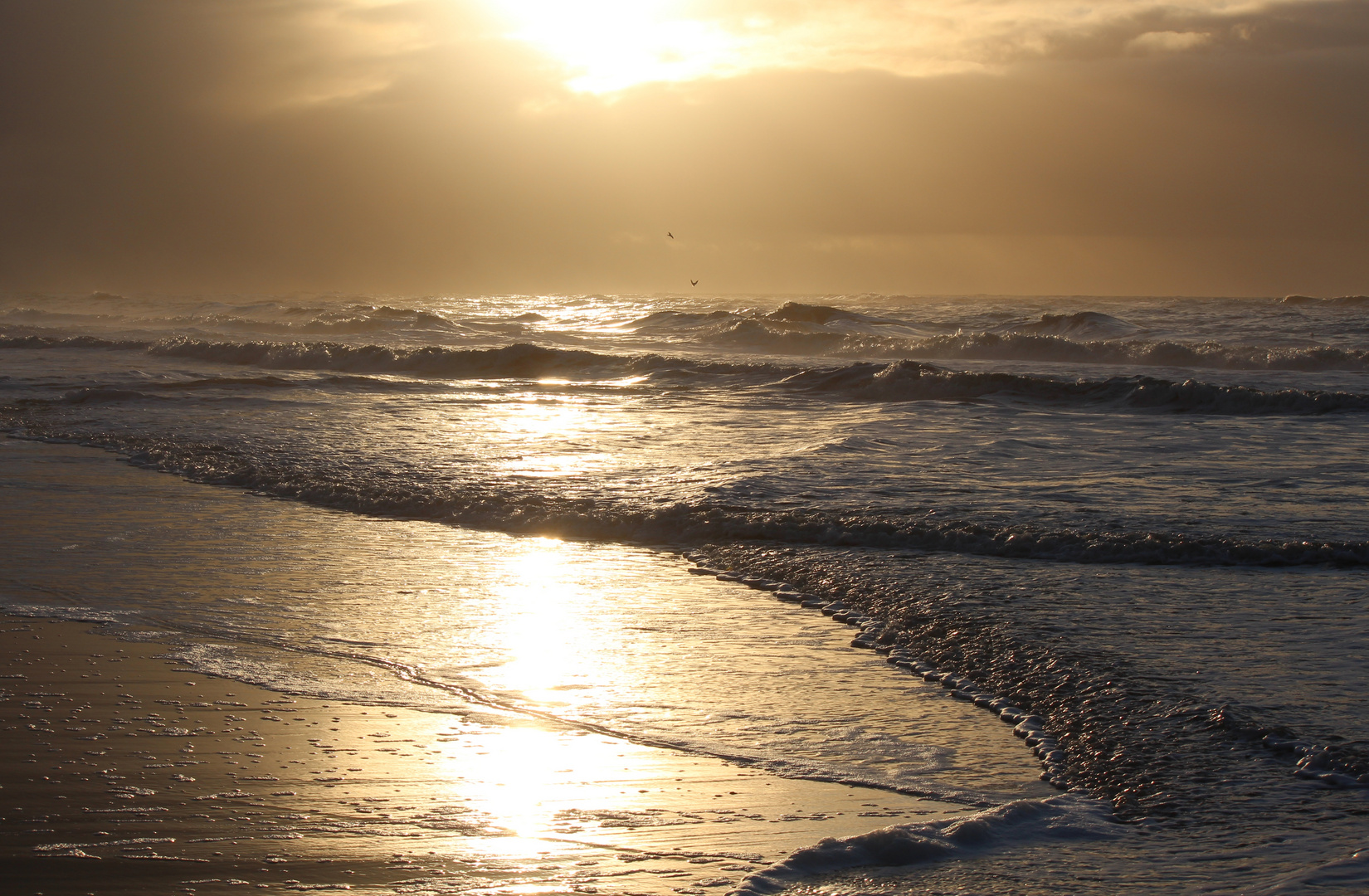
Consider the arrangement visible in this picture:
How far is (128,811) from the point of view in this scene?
3.03 meters

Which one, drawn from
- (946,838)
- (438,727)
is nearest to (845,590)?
(438,727)

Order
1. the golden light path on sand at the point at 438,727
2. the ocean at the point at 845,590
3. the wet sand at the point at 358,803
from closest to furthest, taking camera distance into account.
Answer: the wet sand at the point at 358,803, the golden light path on sand at the point at 438,727, the ocean at the point at 845,590

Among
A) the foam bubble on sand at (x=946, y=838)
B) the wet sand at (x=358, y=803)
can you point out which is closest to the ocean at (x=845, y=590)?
the foam bubble on sand at (x=946, y=838)

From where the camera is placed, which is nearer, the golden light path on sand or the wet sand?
the wet sand

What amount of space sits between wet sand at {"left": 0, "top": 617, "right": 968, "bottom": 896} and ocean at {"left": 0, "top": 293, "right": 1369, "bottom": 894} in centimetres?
16

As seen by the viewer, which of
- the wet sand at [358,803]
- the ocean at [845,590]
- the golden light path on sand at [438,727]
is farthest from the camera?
the ocean at [845,590]

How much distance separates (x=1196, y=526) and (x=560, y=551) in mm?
3952

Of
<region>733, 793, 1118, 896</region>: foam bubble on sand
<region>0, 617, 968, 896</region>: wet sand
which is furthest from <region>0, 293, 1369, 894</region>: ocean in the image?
<region>0, 617, 968, 896</region>: wet sand

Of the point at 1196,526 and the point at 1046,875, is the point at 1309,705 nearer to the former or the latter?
the point at 1046,875

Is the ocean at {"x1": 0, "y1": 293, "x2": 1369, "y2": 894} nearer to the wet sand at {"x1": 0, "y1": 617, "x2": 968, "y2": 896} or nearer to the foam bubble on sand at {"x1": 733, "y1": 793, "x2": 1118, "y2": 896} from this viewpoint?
the foam bubble on sand at {"x1": 733, "y1": 793, "x2": 1118, "y2": 896}

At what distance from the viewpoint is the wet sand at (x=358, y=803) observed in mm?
2723

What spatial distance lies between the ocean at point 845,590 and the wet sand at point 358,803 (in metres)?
0.16

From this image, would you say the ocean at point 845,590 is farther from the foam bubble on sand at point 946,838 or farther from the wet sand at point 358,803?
the wet sand at point 358,803

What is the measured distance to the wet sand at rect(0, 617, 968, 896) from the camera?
8.93ft
